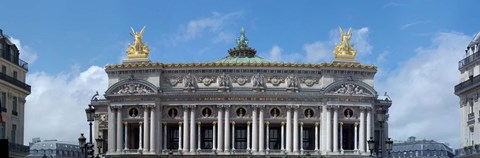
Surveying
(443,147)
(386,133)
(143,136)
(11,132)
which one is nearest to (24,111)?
(11,132)

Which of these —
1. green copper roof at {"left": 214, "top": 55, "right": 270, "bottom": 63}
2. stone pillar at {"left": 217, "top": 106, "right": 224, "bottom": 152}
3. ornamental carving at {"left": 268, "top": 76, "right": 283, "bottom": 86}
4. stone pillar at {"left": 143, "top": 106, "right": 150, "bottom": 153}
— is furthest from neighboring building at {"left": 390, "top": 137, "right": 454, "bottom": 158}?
stone pillar at {"left": 143, "top": 106, "right": 150, "bottom": 153}

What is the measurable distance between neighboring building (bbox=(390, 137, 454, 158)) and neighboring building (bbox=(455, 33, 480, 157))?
85467mm

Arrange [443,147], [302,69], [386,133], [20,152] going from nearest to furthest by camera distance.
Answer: [20,152] → [302,69] → [386,133] → [443,147]

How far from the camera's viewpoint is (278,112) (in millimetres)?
93250

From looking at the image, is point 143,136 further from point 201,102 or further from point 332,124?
point 332,124

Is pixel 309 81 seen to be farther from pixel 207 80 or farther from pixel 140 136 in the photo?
pixel 140 136

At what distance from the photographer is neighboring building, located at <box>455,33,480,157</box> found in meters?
88.6

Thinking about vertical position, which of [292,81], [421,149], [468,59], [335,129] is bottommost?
[421,149]

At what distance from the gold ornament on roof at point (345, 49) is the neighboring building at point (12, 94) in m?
33.1

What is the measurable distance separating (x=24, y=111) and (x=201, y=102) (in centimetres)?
1910

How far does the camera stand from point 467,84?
90.5 meters

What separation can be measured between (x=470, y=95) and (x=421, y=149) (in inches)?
3749

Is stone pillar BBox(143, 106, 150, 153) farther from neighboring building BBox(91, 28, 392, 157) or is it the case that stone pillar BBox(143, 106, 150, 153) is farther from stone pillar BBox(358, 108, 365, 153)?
stone pillar BBox(358, 108, 365, 153)

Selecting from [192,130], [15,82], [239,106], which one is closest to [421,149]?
[239,106]
